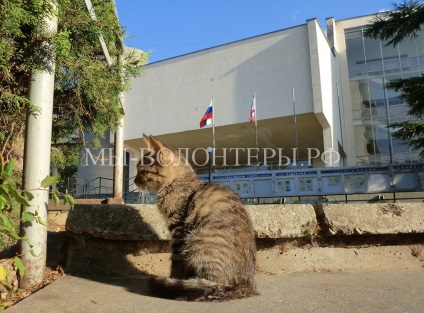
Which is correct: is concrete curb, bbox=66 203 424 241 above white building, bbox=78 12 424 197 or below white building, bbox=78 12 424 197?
below

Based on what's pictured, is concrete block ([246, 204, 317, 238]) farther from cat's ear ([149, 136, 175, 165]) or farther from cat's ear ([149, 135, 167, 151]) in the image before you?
cat's ear ([149, 135, 167, 151])

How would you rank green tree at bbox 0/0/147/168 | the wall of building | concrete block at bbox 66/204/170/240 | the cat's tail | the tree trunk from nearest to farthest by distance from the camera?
the cat's tail, the tree trunk, green tree at bbox 0/0/147/168, concrete block at bbox 66/204/170/240, the wall of building

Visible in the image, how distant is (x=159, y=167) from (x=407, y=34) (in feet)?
34.4

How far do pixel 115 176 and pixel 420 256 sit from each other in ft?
14.3

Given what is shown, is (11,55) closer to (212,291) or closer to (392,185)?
(212,291)

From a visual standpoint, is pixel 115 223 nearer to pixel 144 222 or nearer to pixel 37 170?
pixel 144 222

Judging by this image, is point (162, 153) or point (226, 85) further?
point (226, 85)

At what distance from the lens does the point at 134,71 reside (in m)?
4.45

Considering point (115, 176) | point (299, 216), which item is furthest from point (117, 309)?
point (115, 176)

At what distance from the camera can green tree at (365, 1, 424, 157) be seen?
10047mm

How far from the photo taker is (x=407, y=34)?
34.4ft

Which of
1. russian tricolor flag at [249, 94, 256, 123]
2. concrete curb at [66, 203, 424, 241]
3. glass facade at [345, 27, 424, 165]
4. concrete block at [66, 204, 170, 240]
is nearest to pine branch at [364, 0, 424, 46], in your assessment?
concrete curb at [66, 203, 424, 241]

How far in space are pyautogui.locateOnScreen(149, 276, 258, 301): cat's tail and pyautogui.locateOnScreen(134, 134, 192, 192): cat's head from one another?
103 cm

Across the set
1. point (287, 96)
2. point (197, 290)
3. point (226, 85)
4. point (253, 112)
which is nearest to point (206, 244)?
point (197, 290)
